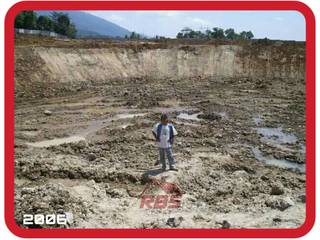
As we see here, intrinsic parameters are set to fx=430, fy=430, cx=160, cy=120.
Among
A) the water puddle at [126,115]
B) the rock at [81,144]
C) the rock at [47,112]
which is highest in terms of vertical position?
the rock at [47,112]

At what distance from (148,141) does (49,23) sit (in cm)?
3815

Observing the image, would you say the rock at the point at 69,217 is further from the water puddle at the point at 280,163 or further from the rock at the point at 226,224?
the water puddle at the point at 280,163

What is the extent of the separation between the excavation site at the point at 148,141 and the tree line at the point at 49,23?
43.0 ft

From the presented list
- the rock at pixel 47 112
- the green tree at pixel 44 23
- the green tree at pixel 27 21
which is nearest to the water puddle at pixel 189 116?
the rock at pixel 47 112

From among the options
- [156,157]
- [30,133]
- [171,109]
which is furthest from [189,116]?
[156,157]

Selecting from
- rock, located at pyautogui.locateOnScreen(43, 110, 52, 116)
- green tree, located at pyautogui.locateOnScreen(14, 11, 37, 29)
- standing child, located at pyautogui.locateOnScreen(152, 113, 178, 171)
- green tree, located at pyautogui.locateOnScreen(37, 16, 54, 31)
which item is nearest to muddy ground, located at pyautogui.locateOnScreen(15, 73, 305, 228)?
rock, located at pyautogui.locateOnScreen(43, 110, 52, 116)

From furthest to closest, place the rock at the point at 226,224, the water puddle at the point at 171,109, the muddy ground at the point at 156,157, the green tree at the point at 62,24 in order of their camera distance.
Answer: the green tree at the point at 62,24
the water puddle at the point at 171,109
the muddy ground at the point at 156,157
the rock at the point at 226,224

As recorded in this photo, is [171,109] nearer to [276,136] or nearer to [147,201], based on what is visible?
[276,136]

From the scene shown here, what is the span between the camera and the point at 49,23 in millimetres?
47250

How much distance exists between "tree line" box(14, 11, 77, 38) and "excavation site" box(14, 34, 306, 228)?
1309 centimetres

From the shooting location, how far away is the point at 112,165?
10.2m

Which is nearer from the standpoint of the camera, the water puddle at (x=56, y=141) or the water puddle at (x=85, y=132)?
the water puddle at (x=56, y=141)

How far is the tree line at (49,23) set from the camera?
4133cm

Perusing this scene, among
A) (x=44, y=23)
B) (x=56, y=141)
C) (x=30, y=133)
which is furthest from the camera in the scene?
(x=44, y=23)
